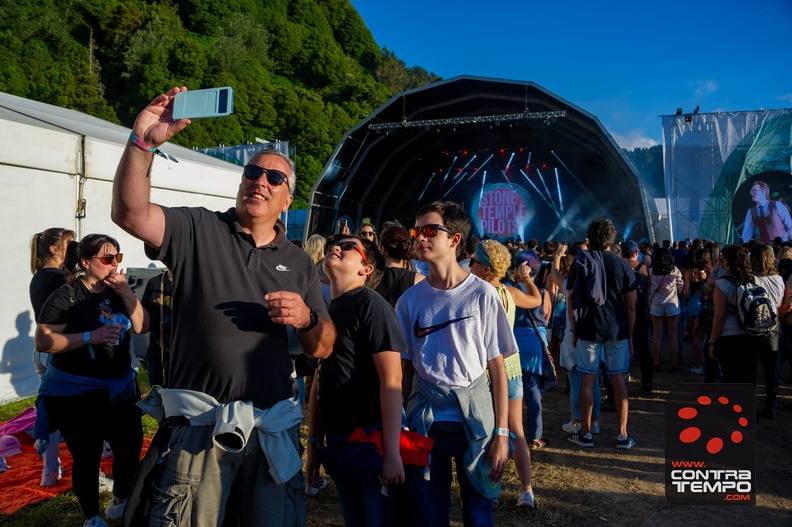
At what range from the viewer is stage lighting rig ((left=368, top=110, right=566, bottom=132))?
1661 centimetres

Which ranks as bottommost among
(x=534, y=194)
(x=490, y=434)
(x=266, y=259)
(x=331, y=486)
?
(x=331, y=486)

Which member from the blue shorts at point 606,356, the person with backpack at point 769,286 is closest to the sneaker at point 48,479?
the blue shorts at point 606,356

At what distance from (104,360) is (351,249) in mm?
1676

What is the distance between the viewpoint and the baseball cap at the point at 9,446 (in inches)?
184

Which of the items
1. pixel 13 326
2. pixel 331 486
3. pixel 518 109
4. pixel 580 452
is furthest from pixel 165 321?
pixel 518 109

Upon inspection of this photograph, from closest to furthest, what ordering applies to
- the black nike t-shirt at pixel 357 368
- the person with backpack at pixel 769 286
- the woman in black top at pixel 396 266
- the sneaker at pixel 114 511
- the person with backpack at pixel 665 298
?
the black nike t-shirt at pixel 357 368, the sneaker at pixel 114 511, the woman in black top at pixel 396 266, the person with backpack at pixel 769 286, the person with backpack at pixel 665 298

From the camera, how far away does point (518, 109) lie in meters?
18.5

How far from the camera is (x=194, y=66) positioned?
44.6 m

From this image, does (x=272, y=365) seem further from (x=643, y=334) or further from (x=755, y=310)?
(x=643, y=334)

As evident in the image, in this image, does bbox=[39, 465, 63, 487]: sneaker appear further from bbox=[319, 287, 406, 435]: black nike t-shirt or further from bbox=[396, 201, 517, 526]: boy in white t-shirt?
bbox=[396, 201, 517, 526]: boy in white t-shirt

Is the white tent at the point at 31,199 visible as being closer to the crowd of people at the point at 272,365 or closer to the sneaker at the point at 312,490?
the crowd of people at the point at 272,365

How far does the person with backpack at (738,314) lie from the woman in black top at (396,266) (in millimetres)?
3124

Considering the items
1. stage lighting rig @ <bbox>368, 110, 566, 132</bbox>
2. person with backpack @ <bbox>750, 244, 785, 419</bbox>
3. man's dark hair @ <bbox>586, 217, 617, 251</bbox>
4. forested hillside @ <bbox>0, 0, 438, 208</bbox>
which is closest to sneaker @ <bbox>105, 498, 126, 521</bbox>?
man's dark hair @ <bbox>586, 217, 617, 251</bbox>

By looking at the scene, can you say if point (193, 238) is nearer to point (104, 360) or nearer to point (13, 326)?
point (104, 360)
